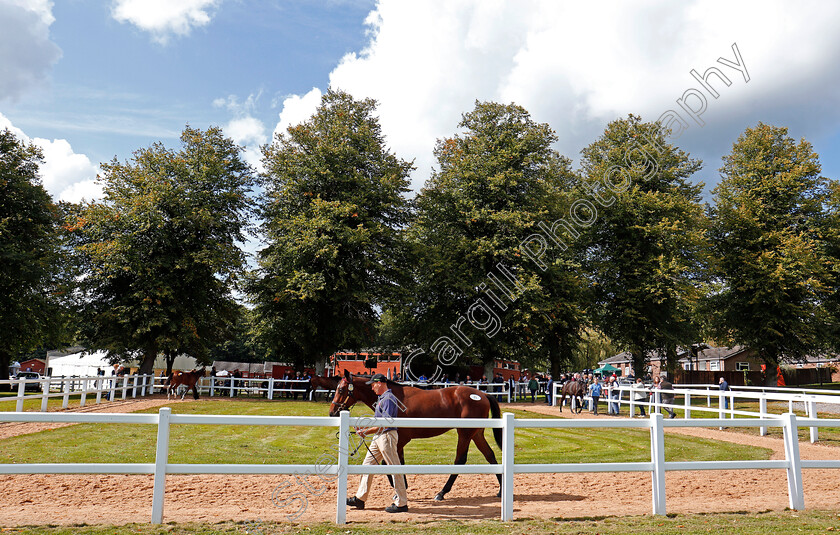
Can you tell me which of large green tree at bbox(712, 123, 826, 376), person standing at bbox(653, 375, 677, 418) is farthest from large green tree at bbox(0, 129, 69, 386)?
large green tree at bbox(712, 123, 826, 376)

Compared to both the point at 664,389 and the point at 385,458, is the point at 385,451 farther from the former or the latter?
the point at 664,389

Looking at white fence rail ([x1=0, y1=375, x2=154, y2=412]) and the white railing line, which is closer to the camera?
the white railing line

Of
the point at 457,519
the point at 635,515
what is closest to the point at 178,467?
the point at 457,519

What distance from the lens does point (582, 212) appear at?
114ft

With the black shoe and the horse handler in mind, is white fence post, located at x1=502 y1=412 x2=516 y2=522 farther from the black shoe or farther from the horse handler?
the black shoe

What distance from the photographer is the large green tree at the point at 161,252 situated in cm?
2905

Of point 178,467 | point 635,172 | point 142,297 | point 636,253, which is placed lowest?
point 178,467

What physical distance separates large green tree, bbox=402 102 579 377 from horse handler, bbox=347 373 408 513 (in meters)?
22.4

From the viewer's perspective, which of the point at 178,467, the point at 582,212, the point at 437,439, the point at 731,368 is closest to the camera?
the point at 178,467

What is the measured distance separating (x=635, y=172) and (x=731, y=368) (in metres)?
39.2

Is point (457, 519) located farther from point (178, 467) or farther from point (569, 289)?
point (569, 289)

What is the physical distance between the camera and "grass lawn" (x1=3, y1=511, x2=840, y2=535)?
590cm

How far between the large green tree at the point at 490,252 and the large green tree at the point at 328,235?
7.73 feet

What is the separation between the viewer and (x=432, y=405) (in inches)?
336
